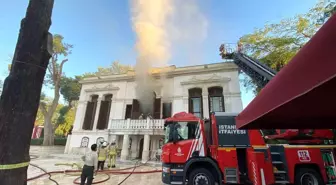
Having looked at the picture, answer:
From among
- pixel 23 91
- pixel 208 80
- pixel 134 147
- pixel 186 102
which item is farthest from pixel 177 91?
pixel 23 91

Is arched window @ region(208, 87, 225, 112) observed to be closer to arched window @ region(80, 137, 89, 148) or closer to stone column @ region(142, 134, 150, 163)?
stone column @ region(142, 134, 150, 163)

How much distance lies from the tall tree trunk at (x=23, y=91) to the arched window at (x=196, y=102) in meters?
13.0

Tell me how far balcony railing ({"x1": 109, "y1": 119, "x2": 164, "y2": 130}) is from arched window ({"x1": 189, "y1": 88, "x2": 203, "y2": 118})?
313cm

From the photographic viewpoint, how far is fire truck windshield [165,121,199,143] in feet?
19.9

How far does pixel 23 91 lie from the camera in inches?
61.7

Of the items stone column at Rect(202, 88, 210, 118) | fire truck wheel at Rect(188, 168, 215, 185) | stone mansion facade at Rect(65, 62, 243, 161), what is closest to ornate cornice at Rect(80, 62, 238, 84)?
stone mansion facade at Rect(65, 62, 243, 161)

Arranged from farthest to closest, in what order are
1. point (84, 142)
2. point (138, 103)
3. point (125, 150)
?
point (84, 142)
point (138, 103)
point (125, 150)

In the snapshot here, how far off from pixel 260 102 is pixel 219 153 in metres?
4.86

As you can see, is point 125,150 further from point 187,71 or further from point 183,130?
point 187,71

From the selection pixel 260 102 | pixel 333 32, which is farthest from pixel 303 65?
pixel 260 102

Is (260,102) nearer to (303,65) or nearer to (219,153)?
(303,65)

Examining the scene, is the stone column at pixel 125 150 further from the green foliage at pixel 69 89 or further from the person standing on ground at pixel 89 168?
the green foliage at pixel 69 89

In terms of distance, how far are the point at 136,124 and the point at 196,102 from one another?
5.67 metres

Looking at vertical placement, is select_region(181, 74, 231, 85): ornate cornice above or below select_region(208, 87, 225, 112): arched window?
above
